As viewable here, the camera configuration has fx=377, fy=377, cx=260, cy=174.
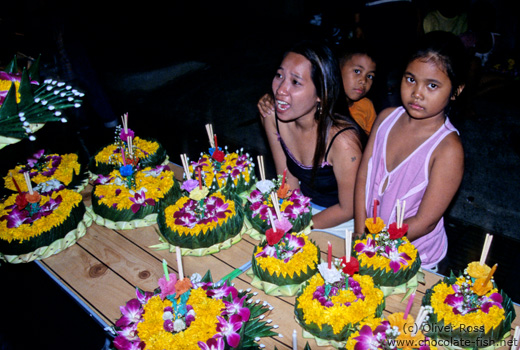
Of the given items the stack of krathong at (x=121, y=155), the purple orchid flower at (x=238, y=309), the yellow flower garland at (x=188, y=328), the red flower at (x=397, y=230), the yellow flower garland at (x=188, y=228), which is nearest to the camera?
the yellow flower garland at (x=188, y=328)

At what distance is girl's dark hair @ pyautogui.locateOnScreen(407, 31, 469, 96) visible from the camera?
1954 mm

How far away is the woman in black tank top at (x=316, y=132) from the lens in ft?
7.59

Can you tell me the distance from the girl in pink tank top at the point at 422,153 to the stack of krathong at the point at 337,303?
684mm

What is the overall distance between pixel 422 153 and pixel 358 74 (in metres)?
1.03

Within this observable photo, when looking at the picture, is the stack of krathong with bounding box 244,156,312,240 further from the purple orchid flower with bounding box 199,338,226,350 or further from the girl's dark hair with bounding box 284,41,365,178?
the purple orchid flower with bounding box 199,338,226,350

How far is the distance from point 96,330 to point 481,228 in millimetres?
4006

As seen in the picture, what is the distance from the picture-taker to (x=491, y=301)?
5.41 feet

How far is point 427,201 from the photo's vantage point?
2.17 m

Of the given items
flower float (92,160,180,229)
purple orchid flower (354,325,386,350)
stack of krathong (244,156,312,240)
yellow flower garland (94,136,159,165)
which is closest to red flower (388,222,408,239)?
purple orchid flower (354,325,386,350)

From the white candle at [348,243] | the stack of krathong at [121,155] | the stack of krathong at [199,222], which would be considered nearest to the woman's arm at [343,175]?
the stack of krathong at [199,222]

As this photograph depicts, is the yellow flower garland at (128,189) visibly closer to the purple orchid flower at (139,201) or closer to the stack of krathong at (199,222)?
the purple orchid flower at (139,201)

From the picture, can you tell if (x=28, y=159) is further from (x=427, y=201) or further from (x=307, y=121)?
(x=427, y=201)

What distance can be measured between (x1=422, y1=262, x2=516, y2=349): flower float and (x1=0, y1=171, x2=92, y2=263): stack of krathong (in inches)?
85.9

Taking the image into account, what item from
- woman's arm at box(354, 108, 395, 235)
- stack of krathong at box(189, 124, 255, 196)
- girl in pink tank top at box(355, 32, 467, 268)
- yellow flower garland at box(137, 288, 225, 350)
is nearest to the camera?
yellow flower garland at box(137, 288, 225, 350)
